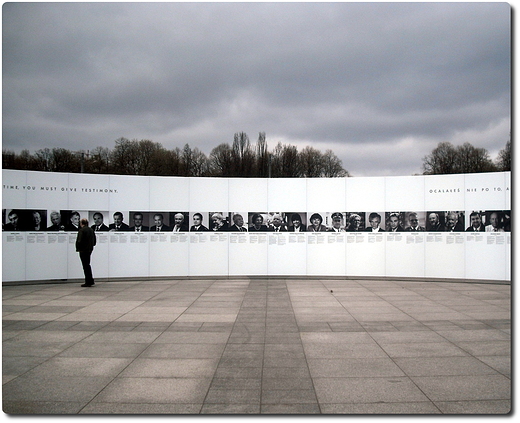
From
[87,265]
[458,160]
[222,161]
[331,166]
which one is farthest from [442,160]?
[87,265]

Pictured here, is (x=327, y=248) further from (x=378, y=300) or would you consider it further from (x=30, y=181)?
(x=30, y=181)

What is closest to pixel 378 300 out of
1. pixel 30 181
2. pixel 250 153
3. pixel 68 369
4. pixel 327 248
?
pixel 327 248

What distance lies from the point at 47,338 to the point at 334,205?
10657 millimetres

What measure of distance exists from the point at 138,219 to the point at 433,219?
10.2m

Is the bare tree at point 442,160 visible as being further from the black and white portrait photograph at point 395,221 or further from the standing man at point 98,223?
the standing man at point 98,223

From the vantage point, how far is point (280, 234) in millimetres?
15703

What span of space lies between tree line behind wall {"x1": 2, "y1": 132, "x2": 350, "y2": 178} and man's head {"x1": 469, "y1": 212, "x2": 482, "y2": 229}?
85.2ft

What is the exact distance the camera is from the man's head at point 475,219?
577 inches

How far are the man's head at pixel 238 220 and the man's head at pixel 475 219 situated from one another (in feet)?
25.6

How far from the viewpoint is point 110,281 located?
15.1 metres

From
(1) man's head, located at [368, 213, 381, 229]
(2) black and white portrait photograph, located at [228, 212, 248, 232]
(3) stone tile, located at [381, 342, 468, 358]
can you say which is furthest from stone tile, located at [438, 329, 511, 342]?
(2) black and white portrait photograph, located at [228, 212, 248, 232]

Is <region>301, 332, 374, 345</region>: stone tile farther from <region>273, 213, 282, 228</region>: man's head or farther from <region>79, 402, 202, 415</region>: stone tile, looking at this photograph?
<region>273, 213, 282, 228</region>: man's head

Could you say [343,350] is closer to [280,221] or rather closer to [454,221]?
[280,221]

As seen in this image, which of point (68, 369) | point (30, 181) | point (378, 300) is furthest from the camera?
point (30, 181)
